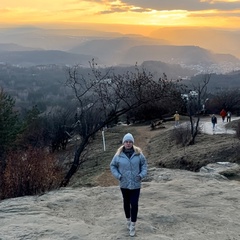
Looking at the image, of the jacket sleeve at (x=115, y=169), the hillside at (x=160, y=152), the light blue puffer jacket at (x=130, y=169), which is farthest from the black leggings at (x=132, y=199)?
the hillside at (x=160, y=152)

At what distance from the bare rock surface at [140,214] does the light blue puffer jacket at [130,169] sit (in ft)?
3.11

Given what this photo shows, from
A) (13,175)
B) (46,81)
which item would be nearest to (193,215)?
(13,175)

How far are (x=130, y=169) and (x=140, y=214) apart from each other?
1.84m

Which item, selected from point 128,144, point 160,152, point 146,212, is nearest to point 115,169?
point 128,144

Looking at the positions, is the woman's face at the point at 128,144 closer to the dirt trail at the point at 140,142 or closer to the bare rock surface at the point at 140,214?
the bare rock surface at the point at 140,214

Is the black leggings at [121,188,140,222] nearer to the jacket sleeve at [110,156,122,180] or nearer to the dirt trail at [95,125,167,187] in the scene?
the jacket sleeve at [110,156,122,180]

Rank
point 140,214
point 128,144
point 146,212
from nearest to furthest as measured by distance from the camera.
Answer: point 128,144 → point 140,214 → point 146,212

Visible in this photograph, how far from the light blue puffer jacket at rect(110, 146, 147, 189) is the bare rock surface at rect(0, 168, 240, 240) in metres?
0.95

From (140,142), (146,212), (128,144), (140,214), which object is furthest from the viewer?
(140,142)

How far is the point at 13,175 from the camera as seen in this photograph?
39.0 feet

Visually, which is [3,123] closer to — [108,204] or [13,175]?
[13,175]

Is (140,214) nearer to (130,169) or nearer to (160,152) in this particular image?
(130,169)

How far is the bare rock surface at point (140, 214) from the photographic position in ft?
24.7

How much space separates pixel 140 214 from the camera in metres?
8.60
